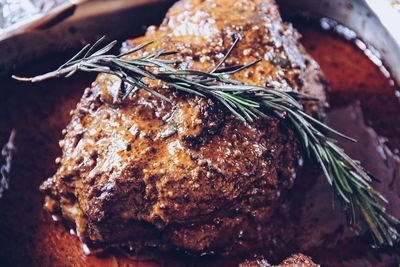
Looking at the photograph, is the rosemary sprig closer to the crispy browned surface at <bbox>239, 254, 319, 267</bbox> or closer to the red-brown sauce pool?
the red-brown sauce pool

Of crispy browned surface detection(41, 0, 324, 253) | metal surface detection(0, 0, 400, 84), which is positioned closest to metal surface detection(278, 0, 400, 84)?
metal surface detection(0, 0, 400, 84)

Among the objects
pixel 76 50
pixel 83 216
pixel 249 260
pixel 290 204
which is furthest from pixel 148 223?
pixel 76 50

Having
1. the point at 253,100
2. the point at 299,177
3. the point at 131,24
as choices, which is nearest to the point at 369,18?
the point at 299,177

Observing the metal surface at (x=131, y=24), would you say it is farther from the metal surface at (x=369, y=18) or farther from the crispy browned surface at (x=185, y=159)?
the crispy browned surface at (x=185, y=159)

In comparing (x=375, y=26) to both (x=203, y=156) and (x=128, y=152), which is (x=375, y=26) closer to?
(x=203, y=156)

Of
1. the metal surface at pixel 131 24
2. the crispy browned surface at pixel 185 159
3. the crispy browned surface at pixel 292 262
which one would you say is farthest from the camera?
the metal surface at pixel 131 24

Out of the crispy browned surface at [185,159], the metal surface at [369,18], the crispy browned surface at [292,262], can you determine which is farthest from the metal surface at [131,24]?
the crispy browned surface at [292,262]
